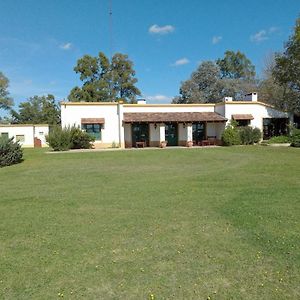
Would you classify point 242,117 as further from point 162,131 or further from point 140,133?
point 140,133

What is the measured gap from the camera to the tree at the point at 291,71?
30697mm

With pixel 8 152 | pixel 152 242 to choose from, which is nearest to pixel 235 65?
pixel 8 152

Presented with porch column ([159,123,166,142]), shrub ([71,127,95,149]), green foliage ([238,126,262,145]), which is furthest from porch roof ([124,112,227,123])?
shrub ([71,127,95,149])

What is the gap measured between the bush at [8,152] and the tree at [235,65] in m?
71.3

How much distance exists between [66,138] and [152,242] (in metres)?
23.4

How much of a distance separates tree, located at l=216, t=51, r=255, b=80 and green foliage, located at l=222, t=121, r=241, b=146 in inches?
2185

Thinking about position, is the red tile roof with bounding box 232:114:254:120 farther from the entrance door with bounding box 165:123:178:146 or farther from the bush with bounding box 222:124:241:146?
the entrance door with bounding box 165:123:178:146

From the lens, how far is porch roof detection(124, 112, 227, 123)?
29.8 m

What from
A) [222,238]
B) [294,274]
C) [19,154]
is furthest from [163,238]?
[19,154]

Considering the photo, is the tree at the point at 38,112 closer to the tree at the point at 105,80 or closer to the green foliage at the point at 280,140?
the tree at the point at 105,80

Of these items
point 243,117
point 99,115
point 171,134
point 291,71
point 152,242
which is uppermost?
point 291,71

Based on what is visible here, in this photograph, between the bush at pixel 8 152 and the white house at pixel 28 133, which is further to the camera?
the white house at pixel 28 133

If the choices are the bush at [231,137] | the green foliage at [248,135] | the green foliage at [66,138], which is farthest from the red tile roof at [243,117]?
the green foliage at [66,138]

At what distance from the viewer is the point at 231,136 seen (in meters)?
30.0
